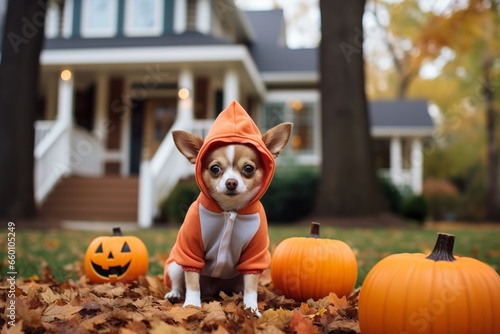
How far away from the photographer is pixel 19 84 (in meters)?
8.99

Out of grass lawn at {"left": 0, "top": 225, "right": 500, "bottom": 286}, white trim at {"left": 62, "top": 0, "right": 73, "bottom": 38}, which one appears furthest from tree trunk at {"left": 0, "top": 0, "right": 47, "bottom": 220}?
white trim at {"left": 62, "top": 0, "right": 73, "bottom": 38}

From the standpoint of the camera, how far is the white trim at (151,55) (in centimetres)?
1250

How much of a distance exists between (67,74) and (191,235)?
11256mm

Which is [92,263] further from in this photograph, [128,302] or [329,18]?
[329,18]

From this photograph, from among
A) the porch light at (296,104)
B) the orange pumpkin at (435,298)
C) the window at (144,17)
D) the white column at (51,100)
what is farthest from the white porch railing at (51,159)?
the orange pumpkin at (435,298)

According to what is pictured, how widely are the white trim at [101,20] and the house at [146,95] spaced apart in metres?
0.03

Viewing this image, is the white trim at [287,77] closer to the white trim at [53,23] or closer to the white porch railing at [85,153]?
the white porch railing at [85,153]

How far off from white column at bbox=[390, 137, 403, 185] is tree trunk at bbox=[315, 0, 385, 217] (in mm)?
8002

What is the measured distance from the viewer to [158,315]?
2297 millimetres

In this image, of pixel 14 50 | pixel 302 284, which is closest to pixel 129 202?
pixel 14 50

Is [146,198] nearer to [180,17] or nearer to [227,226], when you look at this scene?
[180,17]

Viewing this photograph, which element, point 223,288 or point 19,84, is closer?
point 223,288

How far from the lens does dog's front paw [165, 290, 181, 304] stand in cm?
287

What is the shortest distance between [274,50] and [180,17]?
4707 mm
